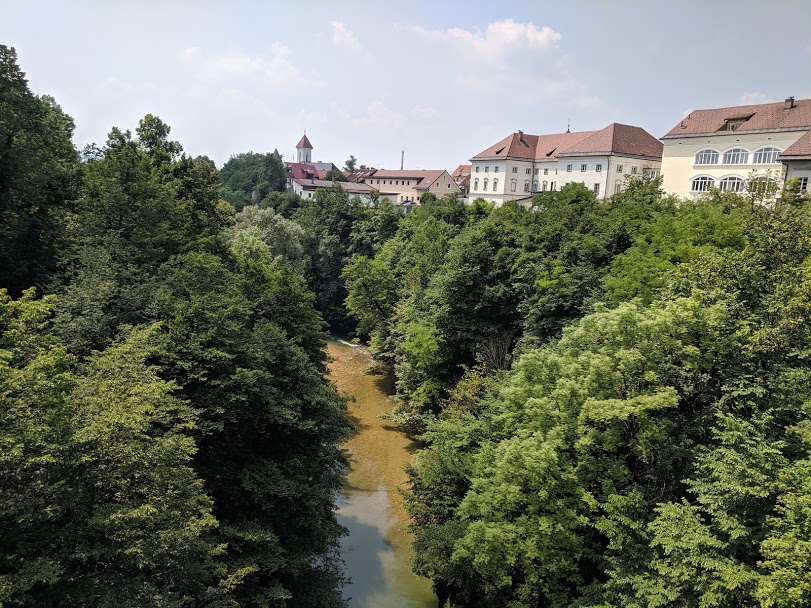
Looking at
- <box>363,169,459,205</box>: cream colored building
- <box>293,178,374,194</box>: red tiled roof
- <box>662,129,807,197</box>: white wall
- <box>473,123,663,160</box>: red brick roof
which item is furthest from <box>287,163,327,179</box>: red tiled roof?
<box>662,129,807,197</box>: white wall

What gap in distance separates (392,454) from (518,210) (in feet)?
64.6

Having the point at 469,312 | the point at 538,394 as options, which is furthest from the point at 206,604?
the point at 469,312

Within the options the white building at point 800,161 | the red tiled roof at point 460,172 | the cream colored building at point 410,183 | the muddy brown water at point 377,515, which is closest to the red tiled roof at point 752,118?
the white building at point 800,161

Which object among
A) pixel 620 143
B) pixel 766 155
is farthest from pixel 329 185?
pixel 766 155

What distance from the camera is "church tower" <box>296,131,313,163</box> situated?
5626 inches

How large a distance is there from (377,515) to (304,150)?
5153 inches

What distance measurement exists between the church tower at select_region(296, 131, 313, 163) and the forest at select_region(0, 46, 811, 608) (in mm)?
120597

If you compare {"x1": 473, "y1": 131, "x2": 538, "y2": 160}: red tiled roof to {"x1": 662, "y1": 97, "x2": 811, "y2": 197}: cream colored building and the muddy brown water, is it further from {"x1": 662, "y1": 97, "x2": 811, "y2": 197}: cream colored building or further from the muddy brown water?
the muddy brown water

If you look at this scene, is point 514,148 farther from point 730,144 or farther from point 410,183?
point 410,183

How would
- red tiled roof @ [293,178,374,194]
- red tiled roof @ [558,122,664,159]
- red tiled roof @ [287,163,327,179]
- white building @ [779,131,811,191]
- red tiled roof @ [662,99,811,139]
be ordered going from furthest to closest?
red tiled roof @ [287,163,327,179] < red tiled roof @ [293,178,374,194] < red tiled roof @ [558,122,664,159] < red tiled roof @ [662,99,811,139] < white building @ [779,131,811,191]

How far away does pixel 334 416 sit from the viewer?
21.5 m

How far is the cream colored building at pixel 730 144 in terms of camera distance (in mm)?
34125

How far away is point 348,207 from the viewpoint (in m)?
62.7

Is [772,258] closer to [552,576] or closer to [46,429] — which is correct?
[552,576]
